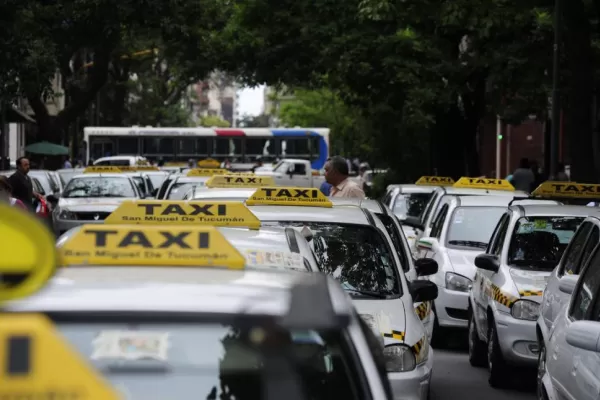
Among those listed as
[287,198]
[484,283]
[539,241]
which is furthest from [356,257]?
[539,241]

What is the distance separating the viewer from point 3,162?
1383 inches

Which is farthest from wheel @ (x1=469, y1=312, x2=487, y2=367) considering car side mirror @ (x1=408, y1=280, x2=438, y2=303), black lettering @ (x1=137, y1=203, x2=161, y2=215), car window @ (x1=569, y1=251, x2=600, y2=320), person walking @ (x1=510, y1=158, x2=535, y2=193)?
person walking @ (x1=510, y1=158, x2=535, y2=193)

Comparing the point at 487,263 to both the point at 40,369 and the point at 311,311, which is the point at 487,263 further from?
the point at 40,369

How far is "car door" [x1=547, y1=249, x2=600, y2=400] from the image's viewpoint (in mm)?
6016

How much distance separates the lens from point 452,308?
13289mm

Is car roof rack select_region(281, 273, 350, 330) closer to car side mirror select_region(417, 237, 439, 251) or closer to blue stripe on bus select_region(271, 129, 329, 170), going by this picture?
car side mirror select_region(417, 237, 439, 251)

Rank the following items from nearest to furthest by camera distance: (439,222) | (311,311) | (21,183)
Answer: (311,311), (439,222), (21,183)

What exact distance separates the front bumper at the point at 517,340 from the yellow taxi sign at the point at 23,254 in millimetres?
8239

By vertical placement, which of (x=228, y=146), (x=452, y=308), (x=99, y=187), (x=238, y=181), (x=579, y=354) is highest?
(x=228, y=146)

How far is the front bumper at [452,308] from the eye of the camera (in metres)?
13.3

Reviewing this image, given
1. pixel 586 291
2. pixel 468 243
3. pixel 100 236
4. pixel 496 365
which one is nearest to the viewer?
pixel 100 236

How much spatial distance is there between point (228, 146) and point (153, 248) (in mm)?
50570

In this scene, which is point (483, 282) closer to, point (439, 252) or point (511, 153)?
point (439, 252)

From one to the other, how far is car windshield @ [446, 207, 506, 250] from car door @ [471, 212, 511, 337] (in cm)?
203
